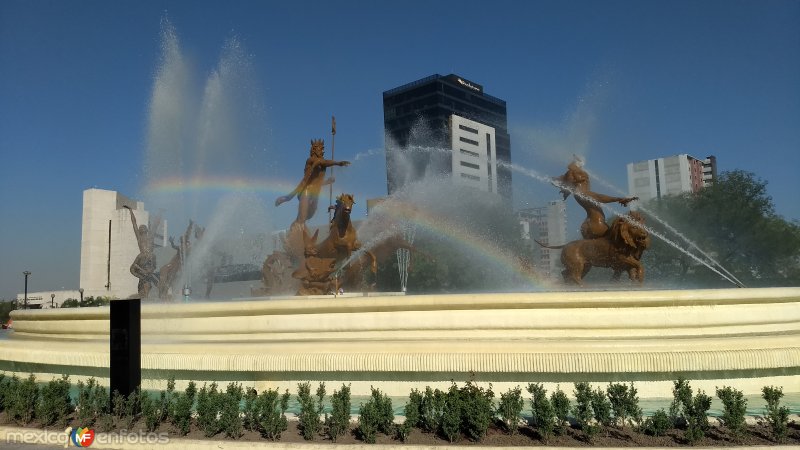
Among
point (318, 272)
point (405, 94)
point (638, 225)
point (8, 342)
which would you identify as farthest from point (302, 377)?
point (405, 94)

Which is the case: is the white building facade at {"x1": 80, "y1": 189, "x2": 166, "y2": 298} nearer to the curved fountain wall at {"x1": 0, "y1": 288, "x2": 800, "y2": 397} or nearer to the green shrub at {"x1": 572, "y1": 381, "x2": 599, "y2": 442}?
the curved fountain wall at {"x1": 0, "y1": 288, "x2": 800, "y2": 397}

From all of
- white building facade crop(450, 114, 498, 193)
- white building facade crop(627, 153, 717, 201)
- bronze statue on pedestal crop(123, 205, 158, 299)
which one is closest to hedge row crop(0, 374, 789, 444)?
bronze statue on pedestal crop(123, 205, 158, 299)

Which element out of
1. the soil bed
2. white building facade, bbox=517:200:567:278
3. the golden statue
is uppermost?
white building facade, bbox=517:200:567:278

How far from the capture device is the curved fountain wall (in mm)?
8320

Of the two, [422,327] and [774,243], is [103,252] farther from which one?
[422,327]

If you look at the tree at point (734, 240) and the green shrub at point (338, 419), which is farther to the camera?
the tree at point (734, 240)

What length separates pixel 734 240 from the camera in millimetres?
45812

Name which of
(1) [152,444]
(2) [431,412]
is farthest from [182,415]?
(2) [431,412]

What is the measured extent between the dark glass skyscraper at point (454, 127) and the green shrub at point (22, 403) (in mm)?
73301

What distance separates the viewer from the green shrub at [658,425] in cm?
610

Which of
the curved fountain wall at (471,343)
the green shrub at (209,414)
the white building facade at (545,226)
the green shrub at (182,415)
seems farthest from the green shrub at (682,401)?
the white building facade at (545,226)

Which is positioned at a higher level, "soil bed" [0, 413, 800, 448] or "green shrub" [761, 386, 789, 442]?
"green shrub" [761, 386, 789, 442]

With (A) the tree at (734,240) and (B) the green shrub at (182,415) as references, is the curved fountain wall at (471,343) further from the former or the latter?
(A) the tree at (734,240)

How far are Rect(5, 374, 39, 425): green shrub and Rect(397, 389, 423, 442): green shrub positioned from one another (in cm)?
463
